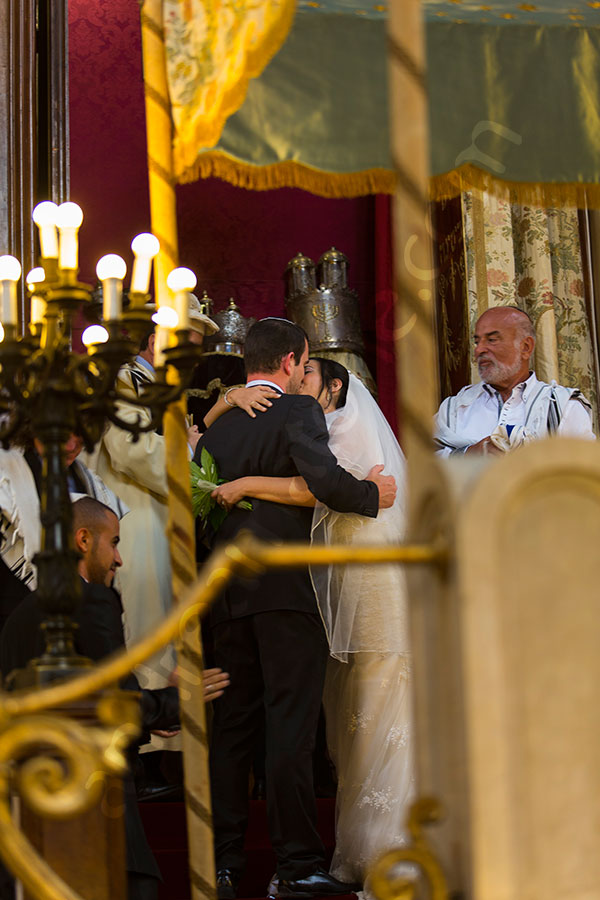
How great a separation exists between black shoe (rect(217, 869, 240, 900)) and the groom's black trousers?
0.06 ft

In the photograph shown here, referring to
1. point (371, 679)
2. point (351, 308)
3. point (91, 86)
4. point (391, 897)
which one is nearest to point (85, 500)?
point (371, 679)

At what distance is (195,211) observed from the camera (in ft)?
24.2

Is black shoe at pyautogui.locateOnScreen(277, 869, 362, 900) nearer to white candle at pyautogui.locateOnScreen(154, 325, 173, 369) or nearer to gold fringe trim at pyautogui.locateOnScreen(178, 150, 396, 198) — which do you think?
white candle at pyautogui.locateOnScreen(154, 325, 173, 369)

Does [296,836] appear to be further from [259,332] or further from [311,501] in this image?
[259,332]

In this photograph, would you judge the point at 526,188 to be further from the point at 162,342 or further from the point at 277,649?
the point at 277,649

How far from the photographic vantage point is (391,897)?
1750 mm

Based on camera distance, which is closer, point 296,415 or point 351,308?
point 296,415

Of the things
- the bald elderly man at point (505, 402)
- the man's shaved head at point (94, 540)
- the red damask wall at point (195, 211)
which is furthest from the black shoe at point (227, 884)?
the red damask wall at point (195, 211)

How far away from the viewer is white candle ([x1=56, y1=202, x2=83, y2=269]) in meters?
3.40

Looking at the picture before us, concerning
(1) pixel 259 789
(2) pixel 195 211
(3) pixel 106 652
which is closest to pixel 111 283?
(3) pixel 106 652

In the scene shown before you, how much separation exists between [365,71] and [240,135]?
455 mm

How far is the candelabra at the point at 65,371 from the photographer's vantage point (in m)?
3.03

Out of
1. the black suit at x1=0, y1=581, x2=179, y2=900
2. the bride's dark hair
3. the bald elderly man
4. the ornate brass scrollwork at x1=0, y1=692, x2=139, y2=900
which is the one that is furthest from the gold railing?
the bald elderly man

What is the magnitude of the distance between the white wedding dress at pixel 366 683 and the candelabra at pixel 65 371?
1.25 metres
